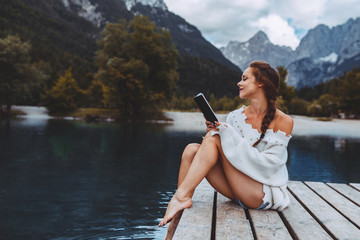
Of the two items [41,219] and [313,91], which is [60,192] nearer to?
[41,219]

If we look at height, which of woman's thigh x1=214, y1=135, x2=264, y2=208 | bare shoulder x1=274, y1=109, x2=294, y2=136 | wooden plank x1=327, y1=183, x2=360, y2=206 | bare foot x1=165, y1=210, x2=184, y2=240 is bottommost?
bare foot x1=165, y1=210, x2=184, y2=240

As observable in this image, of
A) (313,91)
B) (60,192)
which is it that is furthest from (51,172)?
(313,91)

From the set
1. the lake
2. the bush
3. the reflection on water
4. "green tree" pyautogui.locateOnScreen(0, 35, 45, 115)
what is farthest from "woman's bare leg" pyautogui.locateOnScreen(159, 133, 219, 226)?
the bush

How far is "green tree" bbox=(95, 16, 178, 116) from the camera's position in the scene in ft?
137

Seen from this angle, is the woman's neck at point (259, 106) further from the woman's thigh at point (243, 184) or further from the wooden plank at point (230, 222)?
the wooden plank at point (230, 222)

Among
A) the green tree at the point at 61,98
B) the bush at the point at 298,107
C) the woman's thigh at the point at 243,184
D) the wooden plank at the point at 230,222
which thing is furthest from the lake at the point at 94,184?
the bush at the point at 298,107

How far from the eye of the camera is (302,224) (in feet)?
9.41

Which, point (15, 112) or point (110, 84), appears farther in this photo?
point (15, 112)

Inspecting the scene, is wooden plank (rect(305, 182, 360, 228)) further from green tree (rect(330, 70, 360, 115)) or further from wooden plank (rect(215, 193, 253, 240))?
green tree (rect(330, 70, 360, 115))

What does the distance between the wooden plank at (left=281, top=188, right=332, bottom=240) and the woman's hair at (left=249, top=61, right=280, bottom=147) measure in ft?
2.59

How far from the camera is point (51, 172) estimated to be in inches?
343

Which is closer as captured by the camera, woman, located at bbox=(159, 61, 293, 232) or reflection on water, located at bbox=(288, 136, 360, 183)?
woman, located at bbox=(159, 61, 293, 232)

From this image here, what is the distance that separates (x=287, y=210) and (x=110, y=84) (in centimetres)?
4067

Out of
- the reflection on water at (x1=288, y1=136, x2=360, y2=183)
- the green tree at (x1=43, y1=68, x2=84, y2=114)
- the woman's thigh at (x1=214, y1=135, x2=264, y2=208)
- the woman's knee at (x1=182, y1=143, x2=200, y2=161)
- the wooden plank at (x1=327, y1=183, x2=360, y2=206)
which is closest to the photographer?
the woman's thigh at (x1=214, y1=135, x2=264, y2=208)
